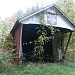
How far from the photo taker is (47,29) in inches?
589

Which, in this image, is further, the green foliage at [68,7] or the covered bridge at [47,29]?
the green foliage at [68,7]

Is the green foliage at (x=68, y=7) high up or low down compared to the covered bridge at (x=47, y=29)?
up

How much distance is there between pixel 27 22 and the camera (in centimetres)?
1251

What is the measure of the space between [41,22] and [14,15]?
867 inches

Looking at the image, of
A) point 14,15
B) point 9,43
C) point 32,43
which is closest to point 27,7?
point 14,15

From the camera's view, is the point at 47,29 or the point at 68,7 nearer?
the point at 47,29

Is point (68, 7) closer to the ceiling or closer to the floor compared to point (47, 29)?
closer to the ceiling

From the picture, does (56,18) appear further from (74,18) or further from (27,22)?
(74,18)

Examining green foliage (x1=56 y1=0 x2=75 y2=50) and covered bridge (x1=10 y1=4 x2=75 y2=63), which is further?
green foliage (x1=56 y1=0 x2=75 y2=50)

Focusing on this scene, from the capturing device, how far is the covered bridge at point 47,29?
12.7 m

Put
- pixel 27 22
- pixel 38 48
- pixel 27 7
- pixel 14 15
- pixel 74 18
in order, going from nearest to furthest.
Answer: pixel 27 22
pixel 38 48
pixel 74 18
pixel 27 7
pixel 14 15

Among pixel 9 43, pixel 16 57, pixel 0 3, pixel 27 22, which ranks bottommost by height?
pixel 16 57

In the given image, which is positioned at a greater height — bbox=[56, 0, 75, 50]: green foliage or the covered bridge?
bbox=[56, 0, 75, 50]: green foliage

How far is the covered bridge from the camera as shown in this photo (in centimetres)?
1269
